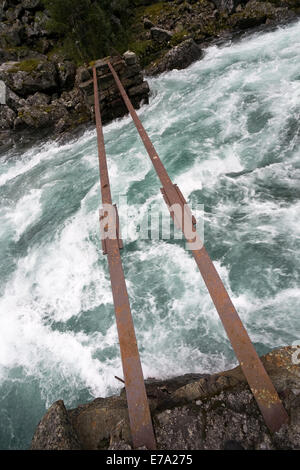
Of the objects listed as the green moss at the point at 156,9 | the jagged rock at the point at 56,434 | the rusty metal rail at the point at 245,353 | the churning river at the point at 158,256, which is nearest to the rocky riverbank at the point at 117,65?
the green moss at the point at 156,9

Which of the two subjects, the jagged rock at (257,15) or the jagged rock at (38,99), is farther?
the jagged rock at (257,15)

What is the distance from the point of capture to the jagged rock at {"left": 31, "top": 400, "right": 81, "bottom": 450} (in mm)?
1786

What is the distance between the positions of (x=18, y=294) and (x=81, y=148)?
754 centimetres

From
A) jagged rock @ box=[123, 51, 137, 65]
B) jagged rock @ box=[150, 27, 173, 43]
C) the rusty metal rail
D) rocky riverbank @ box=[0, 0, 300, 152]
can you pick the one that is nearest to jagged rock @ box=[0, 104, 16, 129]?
rocky riverbank @ box=[0, 0, 300, 152]

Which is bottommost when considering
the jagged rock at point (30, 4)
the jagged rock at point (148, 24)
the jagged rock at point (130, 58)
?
the jagged rock at point (130, 58)

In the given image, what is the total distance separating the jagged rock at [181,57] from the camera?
15227mm

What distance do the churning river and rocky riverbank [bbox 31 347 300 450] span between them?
180 cm

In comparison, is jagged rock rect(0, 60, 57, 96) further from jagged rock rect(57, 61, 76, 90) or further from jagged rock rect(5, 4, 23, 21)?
jagged rock rect(5, 4, 23, 21)

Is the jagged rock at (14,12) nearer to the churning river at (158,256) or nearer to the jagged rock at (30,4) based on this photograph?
the jagged rock at (30,4)

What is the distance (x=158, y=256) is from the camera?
559 cm

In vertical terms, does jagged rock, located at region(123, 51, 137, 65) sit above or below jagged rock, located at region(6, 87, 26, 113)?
above

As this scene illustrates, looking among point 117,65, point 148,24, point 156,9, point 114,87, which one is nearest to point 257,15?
point 148,24

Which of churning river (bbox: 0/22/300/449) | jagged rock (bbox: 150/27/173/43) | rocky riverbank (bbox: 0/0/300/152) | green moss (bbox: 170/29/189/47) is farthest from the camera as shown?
jagged rock (bbox: 150/27/173/43)

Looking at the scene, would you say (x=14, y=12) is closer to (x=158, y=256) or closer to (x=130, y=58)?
(x=130, y=58)
